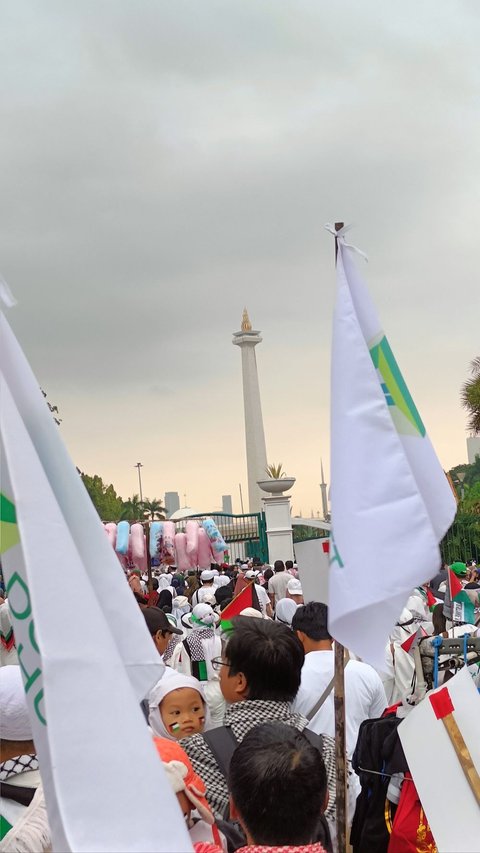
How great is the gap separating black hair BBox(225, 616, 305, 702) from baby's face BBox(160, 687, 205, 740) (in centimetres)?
46

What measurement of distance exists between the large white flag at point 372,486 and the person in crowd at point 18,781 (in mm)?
914

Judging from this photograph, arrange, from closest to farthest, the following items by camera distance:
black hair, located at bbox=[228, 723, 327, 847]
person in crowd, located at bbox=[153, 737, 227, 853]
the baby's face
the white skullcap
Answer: black hair, located at bbox=[228, 723, 327, 847] → person in crowd, located at bbox=[153, 737, 227, 853] → the white skullcap → the baby's face

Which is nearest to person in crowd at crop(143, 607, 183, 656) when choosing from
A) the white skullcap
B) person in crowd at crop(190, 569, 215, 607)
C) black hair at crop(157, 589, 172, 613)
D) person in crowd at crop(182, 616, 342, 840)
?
person in crowd at crop(182, 616, 342, 840)

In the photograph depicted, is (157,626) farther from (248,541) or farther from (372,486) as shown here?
(248,541)

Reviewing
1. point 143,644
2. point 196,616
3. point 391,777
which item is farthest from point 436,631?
point 143,644

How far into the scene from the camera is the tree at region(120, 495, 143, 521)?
77.7 metres

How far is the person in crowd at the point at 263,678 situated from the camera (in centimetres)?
304

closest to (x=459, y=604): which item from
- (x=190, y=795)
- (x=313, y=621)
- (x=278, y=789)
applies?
(x=313, y=621)

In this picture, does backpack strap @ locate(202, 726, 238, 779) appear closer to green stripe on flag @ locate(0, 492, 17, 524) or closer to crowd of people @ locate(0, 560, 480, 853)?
crowd of people @ locate(0, 560, 480, 853)

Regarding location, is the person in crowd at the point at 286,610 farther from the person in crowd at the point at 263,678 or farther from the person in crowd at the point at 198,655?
the person in crowd at the point at 263,678

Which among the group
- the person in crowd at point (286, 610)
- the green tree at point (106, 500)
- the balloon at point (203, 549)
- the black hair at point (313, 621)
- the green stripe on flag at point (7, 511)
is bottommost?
the black hair at point (313, 621)

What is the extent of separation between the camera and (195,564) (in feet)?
62.8

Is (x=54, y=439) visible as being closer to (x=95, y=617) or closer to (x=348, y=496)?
(x=95, y=617)

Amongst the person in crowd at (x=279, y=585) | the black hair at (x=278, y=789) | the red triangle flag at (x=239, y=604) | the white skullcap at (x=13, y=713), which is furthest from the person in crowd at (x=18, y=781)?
the person in crowd at (x=279, y=585)
